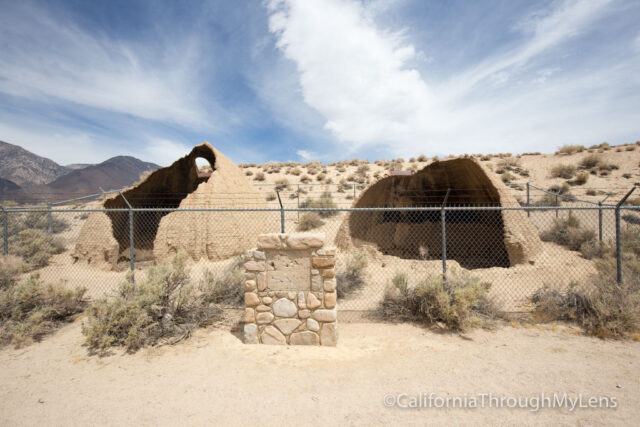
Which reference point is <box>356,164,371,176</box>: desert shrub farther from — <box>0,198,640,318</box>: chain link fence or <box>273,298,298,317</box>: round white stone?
→ <box>273,298,298,317</box>: round white stone

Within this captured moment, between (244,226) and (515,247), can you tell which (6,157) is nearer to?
(244,226)

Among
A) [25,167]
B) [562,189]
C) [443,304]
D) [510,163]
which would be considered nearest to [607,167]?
[562,189]

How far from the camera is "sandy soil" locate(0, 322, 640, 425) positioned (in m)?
2.92

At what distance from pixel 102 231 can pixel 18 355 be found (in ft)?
18.0

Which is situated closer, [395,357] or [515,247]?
[395,357]

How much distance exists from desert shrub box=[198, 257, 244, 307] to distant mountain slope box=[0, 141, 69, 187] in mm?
62657

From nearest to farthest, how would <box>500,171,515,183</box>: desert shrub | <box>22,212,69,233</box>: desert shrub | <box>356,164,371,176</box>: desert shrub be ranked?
1. <box>22,212,69,233</box>: desert shrub
2. <box>500,171,515,183</box>: desert shrub
3. <box>356,164,371,176</box>: desert shrub

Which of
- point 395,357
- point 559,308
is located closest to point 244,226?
point 395,357

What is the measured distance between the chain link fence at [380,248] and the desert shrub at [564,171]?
9.03 m

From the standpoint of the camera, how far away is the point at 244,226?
353 inches

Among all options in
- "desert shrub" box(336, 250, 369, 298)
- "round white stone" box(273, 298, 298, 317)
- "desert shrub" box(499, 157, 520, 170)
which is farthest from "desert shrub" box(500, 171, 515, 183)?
"round white stone" box(273, 298, 298, 317)

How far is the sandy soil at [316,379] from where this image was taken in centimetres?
292

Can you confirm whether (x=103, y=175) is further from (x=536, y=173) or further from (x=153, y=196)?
(x=536, y=173)

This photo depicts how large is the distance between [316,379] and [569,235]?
409 inches
